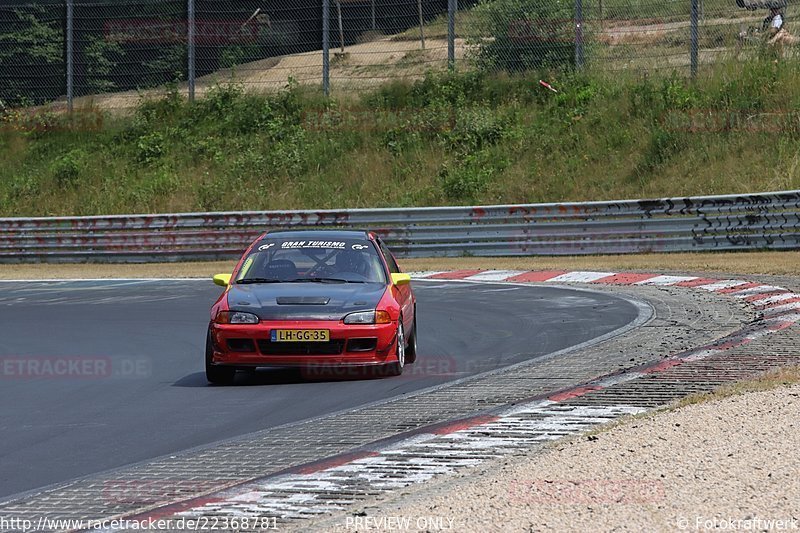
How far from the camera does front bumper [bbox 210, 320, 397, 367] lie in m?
10.4

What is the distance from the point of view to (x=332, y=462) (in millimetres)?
7012

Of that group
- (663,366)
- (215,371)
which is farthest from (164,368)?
(663,366)

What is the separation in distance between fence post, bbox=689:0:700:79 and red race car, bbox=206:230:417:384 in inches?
734

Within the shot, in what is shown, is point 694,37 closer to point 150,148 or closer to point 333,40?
point 333,40

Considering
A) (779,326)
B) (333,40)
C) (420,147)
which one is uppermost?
(333,40)

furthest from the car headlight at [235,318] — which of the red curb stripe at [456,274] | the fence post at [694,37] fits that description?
the fence post at [694,37]

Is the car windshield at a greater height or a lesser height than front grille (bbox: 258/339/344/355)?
greater

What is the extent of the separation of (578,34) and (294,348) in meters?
21.7

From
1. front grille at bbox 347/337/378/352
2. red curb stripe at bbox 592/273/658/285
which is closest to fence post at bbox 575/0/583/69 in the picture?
red curb stripe at bbox 592/273/658/285

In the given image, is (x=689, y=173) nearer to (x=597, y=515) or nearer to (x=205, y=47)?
(x=205, y=47)

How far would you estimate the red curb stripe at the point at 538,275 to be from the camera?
20.0 meters

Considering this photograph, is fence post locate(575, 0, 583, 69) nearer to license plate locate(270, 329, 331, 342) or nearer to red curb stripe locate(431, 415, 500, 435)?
license plate locate(270, 329, 331, 342)

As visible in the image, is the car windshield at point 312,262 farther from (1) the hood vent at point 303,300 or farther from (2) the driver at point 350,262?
(1) the hood vent at point 303,300

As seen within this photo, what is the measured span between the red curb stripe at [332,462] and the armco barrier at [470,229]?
53.3 feet
